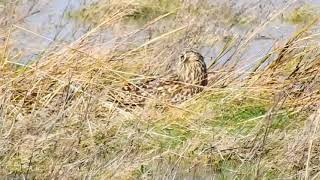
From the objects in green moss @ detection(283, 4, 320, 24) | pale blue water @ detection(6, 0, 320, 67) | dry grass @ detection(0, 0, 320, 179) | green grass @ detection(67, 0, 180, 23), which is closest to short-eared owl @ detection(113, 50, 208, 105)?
dry grass @ detection(0, 0, 320, 179)

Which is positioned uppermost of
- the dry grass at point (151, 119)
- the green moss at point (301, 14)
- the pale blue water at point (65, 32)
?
the green moss at point (301, 14)

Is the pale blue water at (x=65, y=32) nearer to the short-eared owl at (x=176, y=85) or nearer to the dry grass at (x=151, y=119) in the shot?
the dry grass at (x=151, y=119)

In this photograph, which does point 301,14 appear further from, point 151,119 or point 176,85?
point 151,119

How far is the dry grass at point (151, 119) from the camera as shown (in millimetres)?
4598

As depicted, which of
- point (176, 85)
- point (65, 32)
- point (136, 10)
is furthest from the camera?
point (136, 10)

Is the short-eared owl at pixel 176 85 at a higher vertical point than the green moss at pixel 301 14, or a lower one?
lower

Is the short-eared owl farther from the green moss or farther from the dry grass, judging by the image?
the green moss

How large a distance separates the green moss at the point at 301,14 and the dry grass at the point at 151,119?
2.90m

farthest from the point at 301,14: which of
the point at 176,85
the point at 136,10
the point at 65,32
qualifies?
the point at 176,85

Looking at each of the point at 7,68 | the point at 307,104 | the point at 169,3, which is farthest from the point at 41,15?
the point at 307,104

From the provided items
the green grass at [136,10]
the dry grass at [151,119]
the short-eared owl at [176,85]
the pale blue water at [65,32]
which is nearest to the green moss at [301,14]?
the pale blue water at [65,32]

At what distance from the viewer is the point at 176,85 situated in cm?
636

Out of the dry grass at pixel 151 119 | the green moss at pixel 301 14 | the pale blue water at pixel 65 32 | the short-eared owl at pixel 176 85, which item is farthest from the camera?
the green moss at pixel 301 14

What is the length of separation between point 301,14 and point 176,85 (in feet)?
12.9
